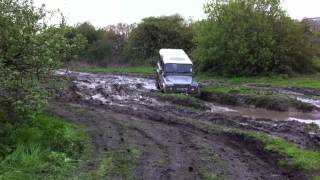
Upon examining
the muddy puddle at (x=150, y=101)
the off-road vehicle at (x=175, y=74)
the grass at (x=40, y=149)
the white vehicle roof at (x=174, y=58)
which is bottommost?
the muddy puddle at (x=150, y=101)

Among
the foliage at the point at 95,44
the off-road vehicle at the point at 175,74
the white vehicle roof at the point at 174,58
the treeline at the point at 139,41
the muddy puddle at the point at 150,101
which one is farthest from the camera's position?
the foliage at the point at 95,44

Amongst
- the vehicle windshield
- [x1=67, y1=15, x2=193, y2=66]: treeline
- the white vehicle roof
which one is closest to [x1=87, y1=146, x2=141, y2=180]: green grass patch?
the vehicle windshield

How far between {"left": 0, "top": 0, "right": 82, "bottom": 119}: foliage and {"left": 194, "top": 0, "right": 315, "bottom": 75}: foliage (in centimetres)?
3476

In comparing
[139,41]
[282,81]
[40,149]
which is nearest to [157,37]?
[139,41]

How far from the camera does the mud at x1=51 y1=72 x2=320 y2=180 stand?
14.1 meters

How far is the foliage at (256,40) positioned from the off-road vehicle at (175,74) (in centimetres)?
1262

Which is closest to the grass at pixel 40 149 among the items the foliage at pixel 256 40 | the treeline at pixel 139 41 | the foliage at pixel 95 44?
the foliage at pixel 256 40

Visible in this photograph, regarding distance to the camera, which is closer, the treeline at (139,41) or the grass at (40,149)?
the grass at (40,149)

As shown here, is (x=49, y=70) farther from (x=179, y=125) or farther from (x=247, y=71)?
(x=247, y=71)

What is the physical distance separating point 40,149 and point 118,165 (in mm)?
2429

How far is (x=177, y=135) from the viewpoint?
20000 millimetres

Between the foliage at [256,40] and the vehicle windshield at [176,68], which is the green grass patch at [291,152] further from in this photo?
the foliage at [256,40]

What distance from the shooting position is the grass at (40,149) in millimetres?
12672

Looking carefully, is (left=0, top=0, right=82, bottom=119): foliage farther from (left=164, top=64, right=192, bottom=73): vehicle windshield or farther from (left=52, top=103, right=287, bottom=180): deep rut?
(left=164, top=64, right=192, bottom=73): vehicle windshield
